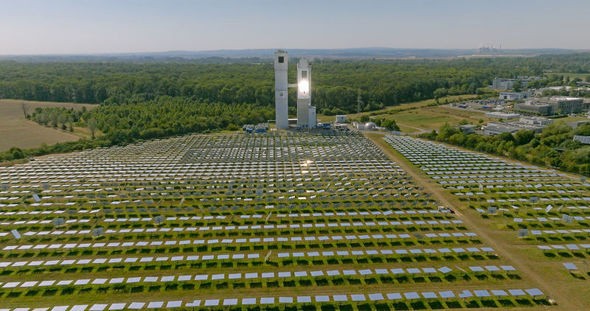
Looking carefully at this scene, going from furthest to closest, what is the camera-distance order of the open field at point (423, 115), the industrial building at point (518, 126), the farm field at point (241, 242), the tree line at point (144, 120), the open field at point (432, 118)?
the open field at point (423, 115), the open field at point (432, 118), the industrial building at point (518, 126), the tree line at point (144, 120), the farm field at point (241, 242)

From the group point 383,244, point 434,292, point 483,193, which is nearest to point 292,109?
point 483,193

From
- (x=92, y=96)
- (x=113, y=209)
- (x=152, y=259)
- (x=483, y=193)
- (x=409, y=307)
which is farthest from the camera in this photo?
(x=92, y=96)

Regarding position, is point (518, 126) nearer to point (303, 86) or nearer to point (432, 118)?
point (432, 118)

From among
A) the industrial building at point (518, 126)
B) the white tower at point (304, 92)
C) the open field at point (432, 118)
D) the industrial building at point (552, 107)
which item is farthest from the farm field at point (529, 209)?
the industrial building at point (552, 107)

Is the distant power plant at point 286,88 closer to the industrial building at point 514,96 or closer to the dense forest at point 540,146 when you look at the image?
the dense forest at point 540,146

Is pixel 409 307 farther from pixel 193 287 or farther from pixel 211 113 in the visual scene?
pixel 211 113

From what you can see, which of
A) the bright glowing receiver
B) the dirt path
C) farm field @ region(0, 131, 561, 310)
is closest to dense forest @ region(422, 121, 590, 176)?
the dirt path

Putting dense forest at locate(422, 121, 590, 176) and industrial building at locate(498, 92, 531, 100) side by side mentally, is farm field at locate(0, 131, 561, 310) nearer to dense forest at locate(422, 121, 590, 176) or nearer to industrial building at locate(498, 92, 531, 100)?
dense forest at locate(422, 121, 590, 176)

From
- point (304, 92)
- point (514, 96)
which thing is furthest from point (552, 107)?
point (304, 92)
